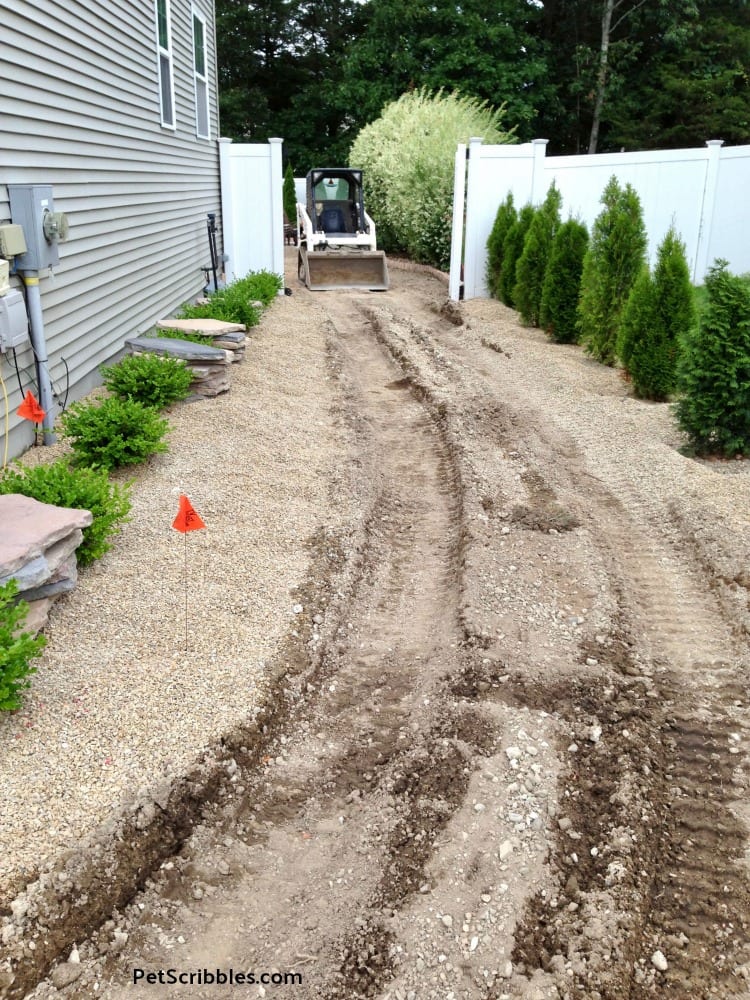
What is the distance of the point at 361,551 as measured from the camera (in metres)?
5.08

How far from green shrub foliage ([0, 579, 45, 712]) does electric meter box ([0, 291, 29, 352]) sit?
243 cm

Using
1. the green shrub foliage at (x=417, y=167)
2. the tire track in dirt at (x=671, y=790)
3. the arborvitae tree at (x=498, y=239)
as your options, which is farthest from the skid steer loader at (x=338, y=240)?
the tire track in dirt at (x=671, y=790)

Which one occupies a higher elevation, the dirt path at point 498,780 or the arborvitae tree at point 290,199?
the arborvitae tree at point 290,199

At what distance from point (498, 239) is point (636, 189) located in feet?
7.16

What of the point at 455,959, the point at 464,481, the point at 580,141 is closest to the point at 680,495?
the point at 464,481

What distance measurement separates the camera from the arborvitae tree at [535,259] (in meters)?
11.4

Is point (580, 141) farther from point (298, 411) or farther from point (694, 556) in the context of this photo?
point (694, 556)

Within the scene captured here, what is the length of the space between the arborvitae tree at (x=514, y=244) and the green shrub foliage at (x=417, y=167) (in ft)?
13.2

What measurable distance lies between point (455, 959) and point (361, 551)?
A: 2860 mm

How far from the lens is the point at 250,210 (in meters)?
14.3

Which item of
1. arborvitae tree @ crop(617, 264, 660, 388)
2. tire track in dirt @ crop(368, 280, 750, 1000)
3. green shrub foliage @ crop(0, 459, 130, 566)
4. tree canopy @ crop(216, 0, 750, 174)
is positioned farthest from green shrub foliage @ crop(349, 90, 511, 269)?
green shrub foliage @ crop(0, 459, 130, 566)

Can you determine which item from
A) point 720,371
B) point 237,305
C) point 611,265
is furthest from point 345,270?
point 720,371

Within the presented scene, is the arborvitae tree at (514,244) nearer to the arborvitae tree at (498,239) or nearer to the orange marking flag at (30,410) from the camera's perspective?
the arborvitae tree at (498,239)

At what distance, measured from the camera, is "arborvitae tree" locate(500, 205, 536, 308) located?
12.6m
